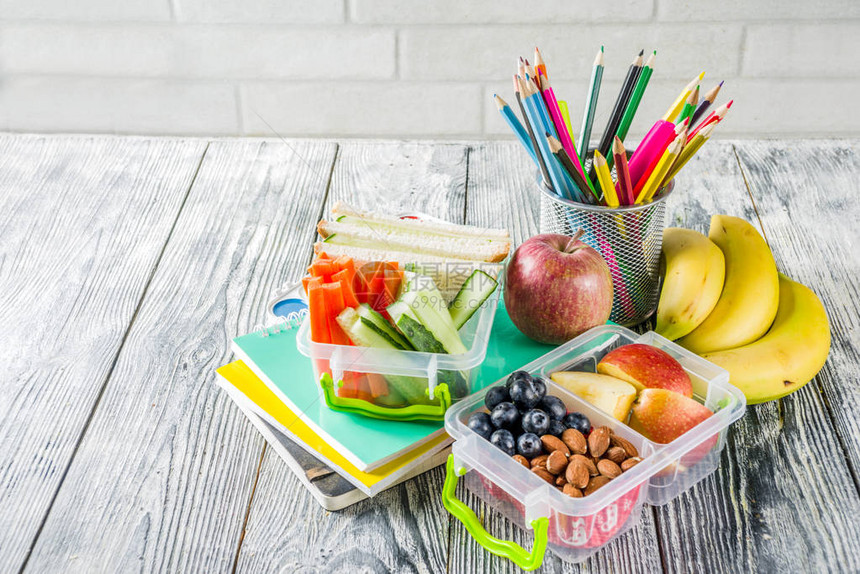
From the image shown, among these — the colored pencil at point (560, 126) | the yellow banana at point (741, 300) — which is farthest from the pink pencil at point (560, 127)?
the yellow banana at point (741, 300)

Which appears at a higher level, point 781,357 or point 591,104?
point 591,104

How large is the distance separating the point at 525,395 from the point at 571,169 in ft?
0.89

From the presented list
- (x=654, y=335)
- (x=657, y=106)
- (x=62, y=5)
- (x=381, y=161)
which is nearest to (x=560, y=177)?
(x=654, y=335)

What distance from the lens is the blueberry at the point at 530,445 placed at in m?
0.66

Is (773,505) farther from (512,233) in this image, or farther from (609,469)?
(512,233)

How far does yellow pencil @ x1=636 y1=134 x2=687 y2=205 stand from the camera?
804mm

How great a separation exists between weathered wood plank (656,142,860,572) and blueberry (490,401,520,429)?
0.15m

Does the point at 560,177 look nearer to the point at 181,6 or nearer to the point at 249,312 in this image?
the point at 249,312

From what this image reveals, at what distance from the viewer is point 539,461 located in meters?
0.66

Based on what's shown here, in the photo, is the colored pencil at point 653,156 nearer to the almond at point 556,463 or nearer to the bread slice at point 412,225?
the bread slice at point 412,225

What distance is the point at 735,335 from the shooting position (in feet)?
2.89

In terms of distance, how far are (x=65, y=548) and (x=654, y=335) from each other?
0.56m

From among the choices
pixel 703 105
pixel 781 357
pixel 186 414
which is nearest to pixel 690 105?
pixel 703 105

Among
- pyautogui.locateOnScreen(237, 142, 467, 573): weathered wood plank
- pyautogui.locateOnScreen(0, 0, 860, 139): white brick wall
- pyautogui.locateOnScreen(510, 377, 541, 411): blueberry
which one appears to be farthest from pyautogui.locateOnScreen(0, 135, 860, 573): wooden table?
pyautogui.locateOnScreen(0, 0, 860, 139): white brick wall
